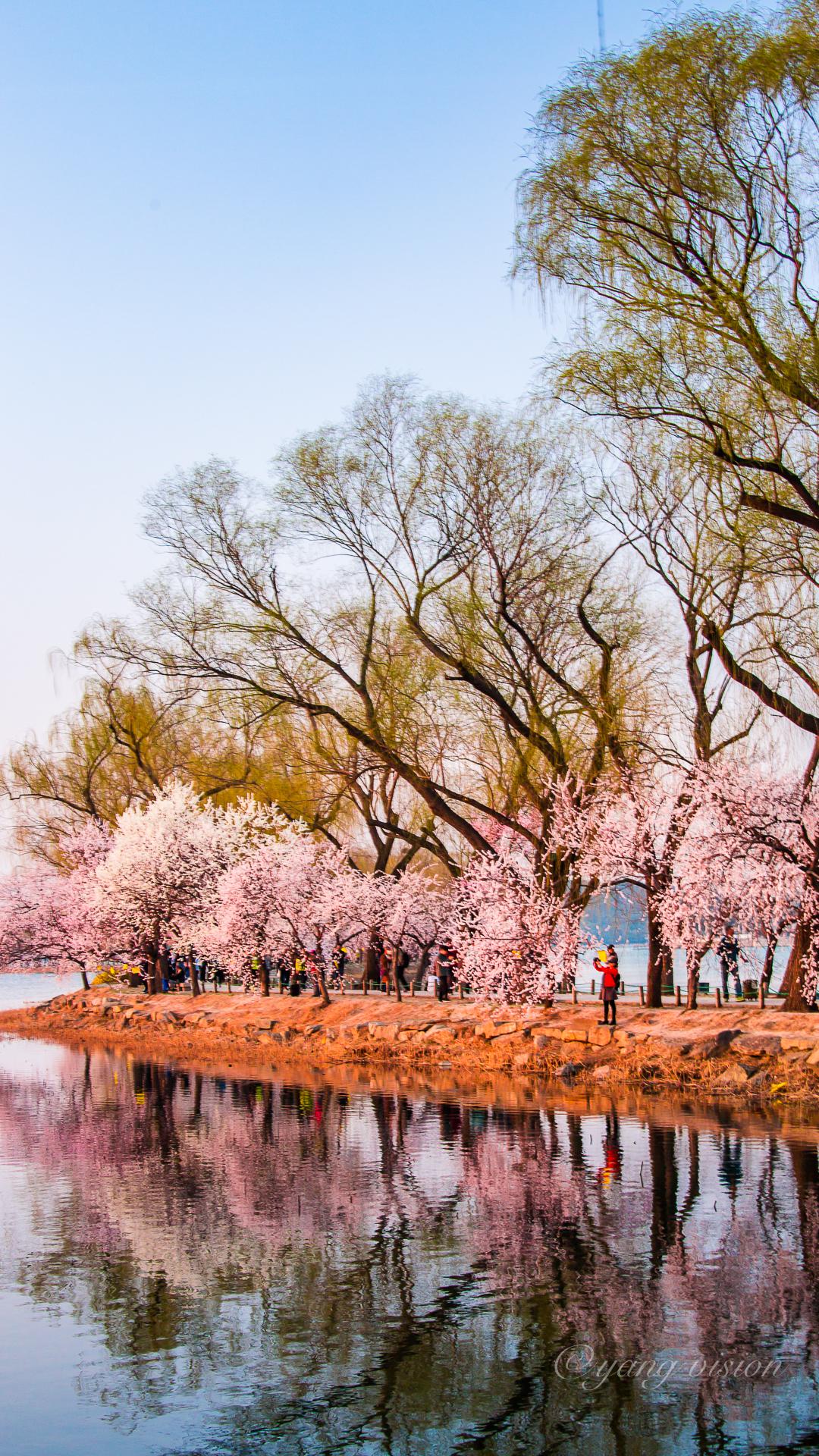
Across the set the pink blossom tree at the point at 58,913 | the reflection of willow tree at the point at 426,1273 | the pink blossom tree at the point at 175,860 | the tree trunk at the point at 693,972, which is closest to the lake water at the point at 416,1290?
the reflection of willow tree at the point at 426,1273

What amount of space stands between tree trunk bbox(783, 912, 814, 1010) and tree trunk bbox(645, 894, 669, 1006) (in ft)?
9.04

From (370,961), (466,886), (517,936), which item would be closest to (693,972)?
(517,936)

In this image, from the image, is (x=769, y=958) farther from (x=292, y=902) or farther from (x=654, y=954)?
(x=292, y=902)

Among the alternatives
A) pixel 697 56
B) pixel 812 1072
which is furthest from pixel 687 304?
pixel 812 1072

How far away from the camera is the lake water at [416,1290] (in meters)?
8.44

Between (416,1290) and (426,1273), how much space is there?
0.58 m

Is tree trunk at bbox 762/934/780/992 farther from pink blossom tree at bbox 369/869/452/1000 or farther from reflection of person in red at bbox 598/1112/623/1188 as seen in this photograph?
pink blossom tree at bbox 369/869/452/1000

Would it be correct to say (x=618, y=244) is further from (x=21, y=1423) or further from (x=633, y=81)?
(x=21, y=1423)

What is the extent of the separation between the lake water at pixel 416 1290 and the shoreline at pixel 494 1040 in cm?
359

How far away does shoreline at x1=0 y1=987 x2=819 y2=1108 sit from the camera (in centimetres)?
2444

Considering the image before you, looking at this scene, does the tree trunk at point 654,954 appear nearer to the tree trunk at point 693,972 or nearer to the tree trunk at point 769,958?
the tree trunk at point 693,972

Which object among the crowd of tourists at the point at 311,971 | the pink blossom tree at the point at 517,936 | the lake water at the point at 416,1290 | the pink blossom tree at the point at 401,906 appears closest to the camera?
the lake water at the point at 416,1290

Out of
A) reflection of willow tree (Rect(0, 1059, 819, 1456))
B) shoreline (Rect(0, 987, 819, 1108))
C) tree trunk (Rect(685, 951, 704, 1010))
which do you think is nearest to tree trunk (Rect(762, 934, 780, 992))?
shoreline (Rect(0, 987, 819, 1108))

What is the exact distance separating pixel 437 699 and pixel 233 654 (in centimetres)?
622
